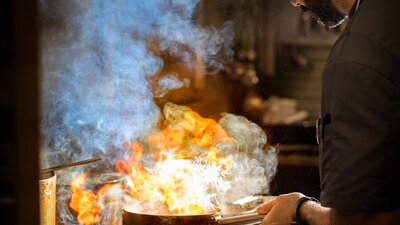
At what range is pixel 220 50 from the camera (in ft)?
16.6

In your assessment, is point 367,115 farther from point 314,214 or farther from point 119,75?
point 119,75

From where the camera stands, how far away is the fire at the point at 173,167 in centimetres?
313

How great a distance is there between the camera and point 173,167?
3.38 metres

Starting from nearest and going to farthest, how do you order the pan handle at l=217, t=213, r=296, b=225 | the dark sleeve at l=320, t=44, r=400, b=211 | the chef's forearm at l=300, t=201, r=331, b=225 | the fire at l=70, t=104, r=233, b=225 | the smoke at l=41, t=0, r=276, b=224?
the dark sleeve at l=320, t=44, r=400, b=211, the chef's forearm at l=300, t=201, r=331, b=225, the pan handle at l=217, t=213, r=296, b=225, the fire at l=70, t=104, r=233, b=225, the smoke at l=41, t=0, r=276, b=224

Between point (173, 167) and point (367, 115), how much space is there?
1671 mm

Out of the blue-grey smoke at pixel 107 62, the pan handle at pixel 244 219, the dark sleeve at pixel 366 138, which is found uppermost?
the blue-grey smoke at pixel 107 62

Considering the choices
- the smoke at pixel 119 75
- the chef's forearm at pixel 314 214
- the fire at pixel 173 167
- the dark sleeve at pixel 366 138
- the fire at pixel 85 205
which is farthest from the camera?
the smoke at pixel 119 75

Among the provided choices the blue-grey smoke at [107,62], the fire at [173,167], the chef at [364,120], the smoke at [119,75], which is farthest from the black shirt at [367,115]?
the blue-grey smoke at [107,62]

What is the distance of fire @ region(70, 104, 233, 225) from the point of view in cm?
313

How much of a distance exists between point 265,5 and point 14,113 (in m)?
4.35

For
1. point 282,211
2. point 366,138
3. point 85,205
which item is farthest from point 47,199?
point 366,138

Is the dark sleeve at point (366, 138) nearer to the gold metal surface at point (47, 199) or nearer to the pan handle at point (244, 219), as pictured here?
the pan handle at point (244, 219)

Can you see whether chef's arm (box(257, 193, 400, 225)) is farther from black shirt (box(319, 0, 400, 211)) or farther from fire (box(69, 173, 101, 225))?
fire (box(69, 173, 101, 225))

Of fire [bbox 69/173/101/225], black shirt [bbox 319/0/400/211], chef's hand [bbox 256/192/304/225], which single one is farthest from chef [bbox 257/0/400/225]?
fire [bbox 69/173/101/225]
